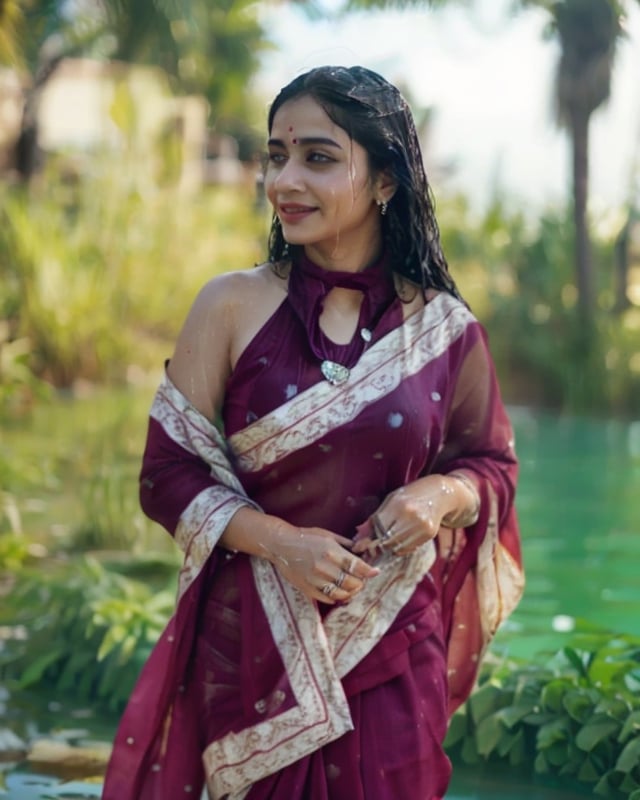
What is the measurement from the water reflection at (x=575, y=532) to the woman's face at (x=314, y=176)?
1810mm

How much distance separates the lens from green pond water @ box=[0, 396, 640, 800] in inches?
144

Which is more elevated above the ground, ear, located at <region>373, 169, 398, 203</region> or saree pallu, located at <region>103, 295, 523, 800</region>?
ear, located at <region>373, 169, 398, 203</region>

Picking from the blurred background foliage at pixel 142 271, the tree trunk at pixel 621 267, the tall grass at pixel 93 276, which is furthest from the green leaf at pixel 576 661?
the tree trunk at pixel 621 267

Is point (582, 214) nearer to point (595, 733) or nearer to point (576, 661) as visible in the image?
point (576, 661)

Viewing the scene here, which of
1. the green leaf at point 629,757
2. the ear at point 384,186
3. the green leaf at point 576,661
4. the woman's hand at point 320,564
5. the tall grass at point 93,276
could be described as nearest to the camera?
the woman's hand at point 320,564

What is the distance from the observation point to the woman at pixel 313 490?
243 cm

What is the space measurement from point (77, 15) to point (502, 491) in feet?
40.7

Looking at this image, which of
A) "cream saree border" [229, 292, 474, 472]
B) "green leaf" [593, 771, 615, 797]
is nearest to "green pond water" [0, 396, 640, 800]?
"green leaf" [593, 771, 615, 797]

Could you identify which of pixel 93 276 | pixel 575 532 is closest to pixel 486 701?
pixel 575 532

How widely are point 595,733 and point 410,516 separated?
1.35 m

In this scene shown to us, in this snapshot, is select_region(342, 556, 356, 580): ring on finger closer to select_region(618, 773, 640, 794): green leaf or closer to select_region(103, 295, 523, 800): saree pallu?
select_region(103, 295, 523, 800): saree pallu

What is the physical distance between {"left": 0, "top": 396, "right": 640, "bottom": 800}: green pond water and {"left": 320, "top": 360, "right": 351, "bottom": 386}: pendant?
1.59 m

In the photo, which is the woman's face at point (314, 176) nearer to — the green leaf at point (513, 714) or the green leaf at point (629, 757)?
the green leaf at point (629, 757)

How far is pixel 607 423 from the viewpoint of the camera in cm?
1327
